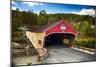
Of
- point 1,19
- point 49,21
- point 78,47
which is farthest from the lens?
point 78,47

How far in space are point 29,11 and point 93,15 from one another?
0.91 m

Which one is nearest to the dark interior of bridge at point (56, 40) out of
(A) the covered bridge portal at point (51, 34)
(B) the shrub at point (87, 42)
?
(A) the covered bridge portal at point (51, 34)

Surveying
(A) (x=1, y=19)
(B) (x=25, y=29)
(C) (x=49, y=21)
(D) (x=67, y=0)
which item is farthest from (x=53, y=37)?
(A) (x=1, y=19)

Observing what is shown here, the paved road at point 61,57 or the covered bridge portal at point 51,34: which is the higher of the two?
the covered bridge portal at point 51,34

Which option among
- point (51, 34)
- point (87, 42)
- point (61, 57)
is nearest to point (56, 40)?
point (51, 34)

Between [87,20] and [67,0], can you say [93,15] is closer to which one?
[87,20]

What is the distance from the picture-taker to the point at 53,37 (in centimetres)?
226

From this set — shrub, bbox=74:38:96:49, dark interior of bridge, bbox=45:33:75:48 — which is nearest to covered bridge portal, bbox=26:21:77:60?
dark interior of bridge, bbox=45:33:75:48

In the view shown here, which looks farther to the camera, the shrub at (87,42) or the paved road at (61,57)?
the shrub at (87,42)

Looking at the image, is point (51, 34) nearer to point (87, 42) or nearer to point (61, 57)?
point (61, 57)

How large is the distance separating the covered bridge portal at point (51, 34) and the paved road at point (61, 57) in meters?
0.10

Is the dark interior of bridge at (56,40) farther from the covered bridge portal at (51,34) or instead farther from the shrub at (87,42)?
the shrub at (87,42)

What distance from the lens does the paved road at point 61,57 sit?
2.11 meters

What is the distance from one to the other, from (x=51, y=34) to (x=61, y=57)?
0.33m
